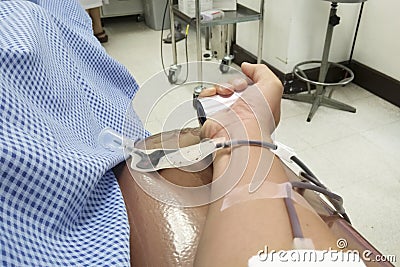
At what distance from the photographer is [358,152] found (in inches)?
59.2

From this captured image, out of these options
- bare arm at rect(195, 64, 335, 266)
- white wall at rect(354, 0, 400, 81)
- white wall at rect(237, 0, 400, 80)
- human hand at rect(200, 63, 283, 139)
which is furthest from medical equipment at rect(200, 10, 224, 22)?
bare arm at rect(195, 64, 335, 266)

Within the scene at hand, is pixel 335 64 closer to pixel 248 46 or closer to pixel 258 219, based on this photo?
pixel 248 46

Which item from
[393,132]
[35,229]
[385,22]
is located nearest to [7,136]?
[35,229]

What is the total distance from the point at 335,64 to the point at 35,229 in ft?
5.98

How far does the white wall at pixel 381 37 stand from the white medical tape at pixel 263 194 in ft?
5.31

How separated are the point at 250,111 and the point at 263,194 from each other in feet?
0.68

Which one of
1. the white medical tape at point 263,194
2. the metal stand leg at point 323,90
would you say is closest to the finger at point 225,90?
the white medical tape at point 263,194

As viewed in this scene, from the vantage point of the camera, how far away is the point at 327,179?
4.48ft

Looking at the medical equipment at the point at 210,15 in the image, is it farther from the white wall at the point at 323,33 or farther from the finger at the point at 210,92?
the finger at the point at 210,92

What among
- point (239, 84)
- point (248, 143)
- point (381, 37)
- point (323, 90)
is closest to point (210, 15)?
point (323, 90)

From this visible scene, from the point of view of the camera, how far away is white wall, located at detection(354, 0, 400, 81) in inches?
69.6

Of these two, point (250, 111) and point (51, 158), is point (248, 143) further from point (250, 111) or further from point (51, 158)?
point (51, 158)

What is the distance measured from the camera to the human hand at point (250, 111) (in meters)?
0.60

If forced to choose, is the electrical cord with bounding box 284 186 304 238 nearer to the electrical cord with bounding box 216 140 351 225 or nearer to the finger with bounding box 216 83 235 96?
the electrical cord with bounding box 216 140 351 225
